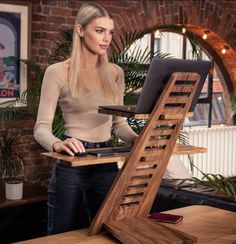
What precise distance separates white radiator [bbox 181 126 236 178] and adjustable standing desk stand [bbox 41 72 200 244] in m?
4.55

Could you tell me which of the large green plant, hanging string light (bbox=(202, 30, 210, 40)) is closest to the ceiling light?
hanging string light (bbox=(202, 30, 210, 40))

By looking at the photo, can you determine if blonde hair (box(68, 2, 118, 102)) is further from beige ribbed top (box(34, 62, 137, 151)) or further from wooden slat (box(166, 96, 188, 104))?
wooden slat (box(166, 96, 188, 104))

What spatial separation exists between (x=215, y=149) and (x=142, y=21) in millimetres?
2083

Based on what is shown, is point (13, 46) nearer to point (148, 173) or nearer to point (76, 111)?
point (76, 111)

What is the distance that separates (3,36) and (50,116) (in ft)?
8.31

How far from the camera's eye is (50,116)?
2137 millimetres

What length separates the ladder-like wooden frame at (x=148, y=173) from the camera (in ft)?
5.60

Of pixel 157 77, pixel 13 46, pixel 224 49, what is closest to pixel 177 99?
pixel 157 77

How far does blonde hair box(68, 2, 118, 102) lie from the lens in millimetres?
2121

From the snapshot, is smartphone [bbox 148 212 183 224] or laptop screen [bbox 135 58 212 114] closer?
laptop screen [bbox 135 58 212 114]

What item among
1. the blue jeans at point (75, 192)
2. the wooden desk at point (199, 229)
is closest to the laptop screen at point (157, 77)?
the wooden desk at point (199, 229)

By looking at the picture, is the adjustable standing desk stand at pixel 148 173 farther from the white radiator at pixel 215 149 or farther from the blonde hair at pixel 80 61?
the white radiator at pixel 215 149

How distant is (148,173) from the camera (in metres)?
1.83

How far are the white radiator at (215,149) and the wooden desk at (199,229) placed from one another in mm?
4268
